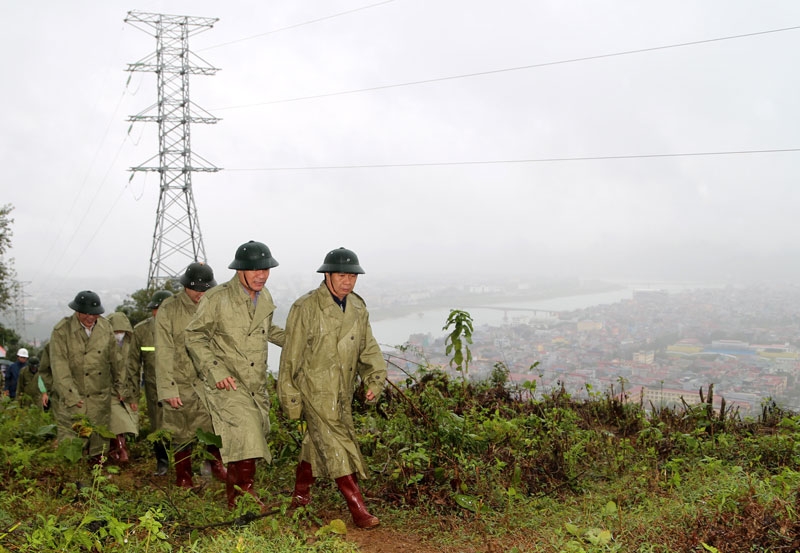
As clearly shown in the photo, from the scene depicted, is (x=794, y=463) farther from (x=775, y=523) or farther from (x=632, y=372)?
(x=632, y=372)

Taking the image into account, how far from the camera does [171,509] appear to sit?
4816mm

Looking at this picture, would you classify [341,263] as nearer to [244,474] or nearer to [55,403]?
[244,474]

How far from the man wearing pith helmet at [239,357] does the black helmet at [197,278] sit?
97 cm

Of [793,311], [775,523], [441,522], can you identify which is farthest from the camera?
[793,311]

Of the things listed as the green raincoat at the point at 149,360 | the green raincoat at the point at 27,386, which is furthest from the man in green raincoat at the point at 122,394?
the green raincoat at the point at 27,386

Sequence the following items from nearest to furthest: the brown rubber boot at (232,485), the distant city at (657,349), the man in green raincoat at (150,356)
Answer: the brown rubber boot at (232,485)
the man in green raincoat at (150,356)
the distant city at (657,349)

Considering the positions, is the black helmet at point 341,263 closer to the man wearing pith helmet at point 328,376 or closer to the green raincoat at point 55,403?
the man wearing pith helmet at point 328,376

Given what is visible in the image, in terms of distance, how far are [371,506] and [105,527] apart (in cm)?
193

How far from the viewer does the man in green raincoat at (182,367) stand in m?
5.93

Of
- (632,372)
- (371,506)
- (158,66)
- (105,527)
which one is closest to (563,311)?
(632,372)

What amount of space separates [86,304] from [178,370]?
171 cm

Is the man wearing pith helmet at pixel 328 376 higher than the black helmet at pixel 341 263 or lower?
lower

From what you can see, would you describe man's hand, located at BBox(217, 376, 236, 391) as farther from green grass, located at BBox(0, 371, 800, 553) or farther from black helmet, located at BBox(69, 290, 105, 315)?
black helmet, located at BBox(69, 290, 105, 315)

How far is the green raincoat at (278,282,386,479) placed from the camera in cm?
481
